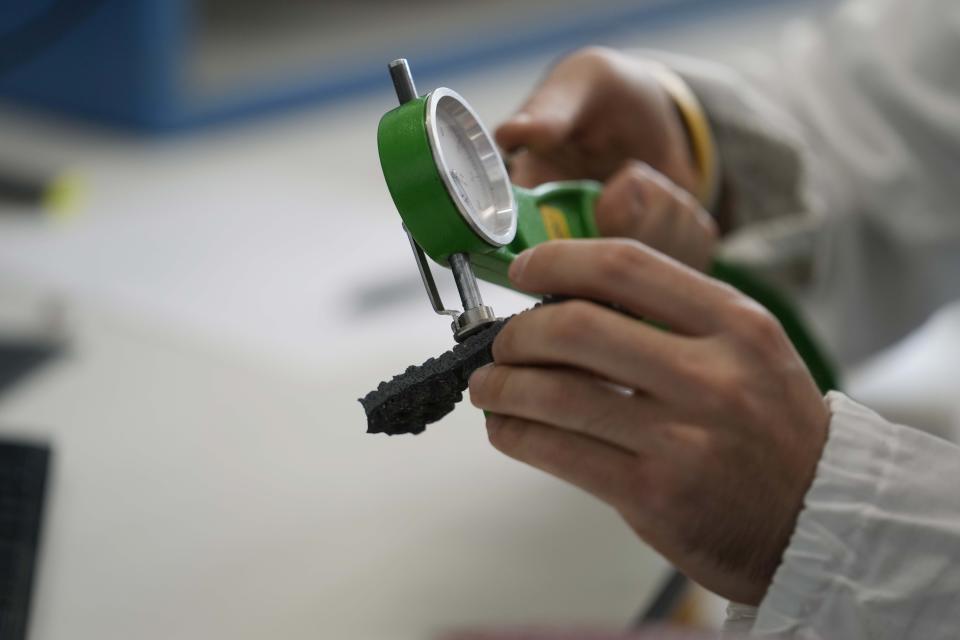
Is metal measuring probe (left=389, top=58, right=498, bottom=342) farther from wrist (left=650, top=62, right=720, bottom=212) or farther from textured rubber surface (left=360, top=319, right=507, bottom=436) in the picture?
wrist (left=650, top=62, right=720, bottom=212)

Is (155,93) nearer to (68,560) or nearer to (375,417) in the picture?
(68,560)

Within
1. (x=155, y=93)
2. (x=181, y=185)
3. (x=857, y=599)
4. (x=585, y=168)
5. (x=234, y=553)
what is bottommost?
(x=857, y=599)

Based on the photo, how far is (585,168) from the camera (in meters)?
0.58

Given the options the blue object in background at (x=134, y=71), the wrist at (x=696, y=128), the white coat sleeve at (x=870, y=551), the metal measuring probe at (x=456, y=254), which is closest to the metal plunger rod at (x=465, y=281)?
the metal measuring probe at (x=456, y=254)

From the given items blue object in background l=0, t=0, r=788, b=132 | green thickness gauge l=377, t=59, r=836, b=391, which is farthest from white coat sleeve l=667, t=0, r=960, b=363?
blue object in background l=0, t=0, r=788, b=132

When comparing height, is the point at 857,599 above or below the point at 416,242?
below

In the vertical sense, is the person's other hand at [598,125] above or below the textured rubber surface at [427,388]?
above

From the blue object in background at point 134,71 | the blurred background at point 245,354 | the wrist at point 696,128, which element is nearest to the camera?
the blurred background at point 245,354

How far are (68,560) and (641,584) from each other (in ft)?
0.90

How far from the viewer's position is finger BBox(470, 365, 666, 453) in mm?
352

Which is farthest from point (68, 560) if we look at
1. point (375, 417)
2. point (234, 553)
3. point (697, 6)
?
point (697, 6)

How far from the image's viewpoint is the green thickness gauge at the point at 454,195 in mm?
341

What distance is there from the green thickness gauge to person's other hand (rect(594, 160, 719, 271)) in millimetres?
83

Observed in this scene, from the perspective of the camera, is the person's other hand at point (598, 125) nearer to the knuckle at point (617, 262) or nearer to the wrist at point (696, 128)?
the wrist at point (696, 128)
